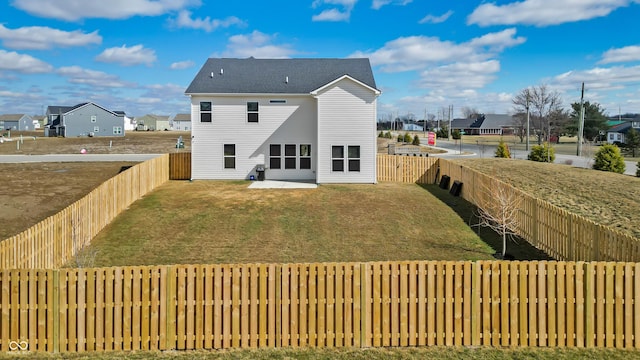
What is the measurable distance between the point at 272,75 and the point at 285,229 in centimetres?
1737

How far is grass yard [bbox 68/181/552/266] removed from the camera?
12.9m

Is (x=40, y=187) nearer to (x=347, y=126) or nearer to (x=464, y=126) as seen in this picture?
(x=347, y=126)

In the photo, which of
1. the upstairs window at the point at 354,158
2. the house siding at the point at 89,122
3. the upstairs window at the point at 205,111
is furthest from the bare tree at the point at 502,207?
the house siding at the point at 89,122

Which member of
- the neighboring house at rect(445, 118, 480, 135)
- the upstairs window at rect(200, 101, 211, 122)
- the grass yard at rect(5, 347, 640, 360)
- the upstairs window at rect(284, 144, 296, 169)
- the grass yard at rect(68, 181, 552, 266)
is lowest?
the grass yard at rect(5, 347, 640, 360)

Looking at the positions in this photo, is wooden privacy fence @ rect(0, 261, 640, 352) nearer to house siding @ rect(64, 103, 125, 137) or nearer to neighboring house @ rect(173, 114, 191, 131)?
house siding @ rect(64, 103, 125, 137)

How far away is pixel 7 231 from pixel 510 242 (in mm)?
16975

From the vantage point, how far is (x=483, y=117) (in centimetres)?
12575

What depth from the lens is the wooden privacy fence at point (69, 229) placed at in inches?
368

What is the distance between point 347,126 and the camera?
27.2 meters

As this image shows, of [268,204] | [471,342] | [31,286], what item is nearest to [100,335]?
[31,286]

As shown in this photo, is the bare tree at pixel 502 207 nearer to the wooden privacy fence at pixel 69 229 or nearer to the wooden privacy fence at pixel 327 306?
the wooden privacy fence at pixel 327 306

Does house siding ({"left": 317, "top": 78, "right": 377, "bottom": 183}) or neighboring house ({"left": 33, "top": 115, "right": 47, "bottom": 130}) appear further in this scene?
neighboring house ({"left": 33, "top": 115, "right": 47, "bottom": 130})

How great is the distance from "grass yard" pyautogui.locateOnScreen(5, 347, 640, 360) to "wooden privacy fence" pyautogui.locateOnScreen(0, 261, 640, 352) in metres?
0.14

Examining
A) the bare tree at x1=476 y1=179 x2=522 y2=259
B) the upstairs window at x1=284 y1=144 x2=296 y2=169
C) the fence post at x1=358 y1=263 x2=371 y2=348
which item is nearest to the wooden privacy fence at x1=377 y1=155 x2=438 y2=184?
the upstairs window at x1=284 y1=144 x2=296 y2=169
